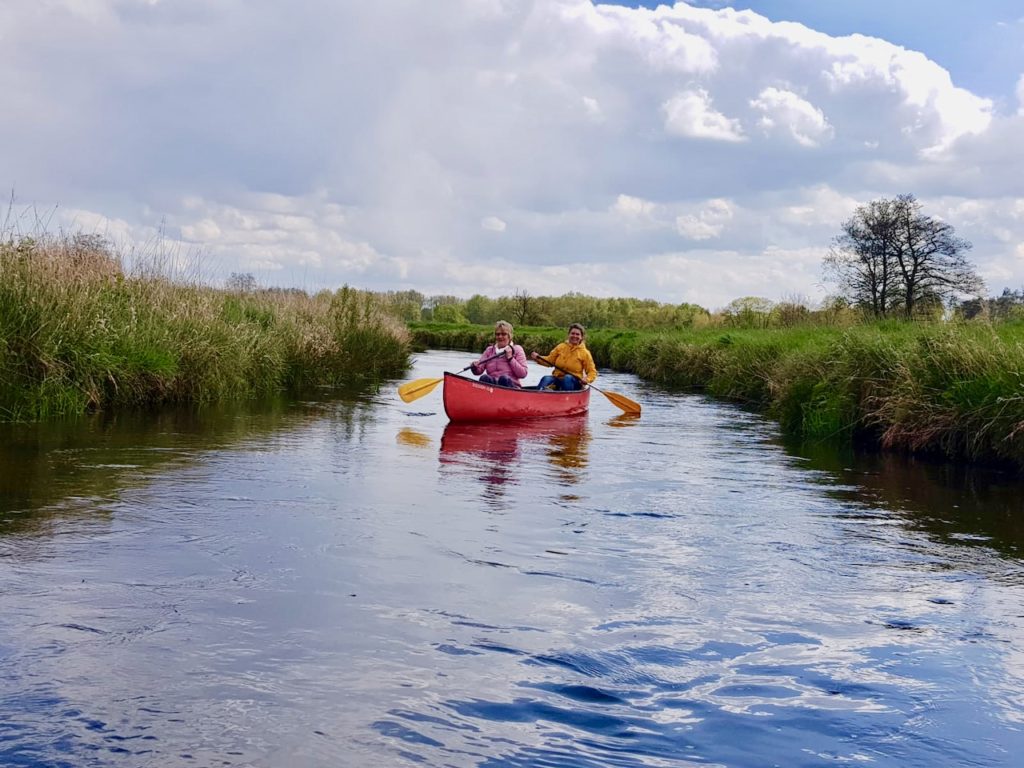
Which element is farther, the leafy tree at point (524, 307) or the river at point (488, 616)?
the leafy tree at point (524, 307)

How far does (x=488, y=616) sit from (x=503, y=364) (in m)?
9.86

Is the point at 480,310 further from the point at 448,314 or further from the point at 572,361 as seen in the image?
the point at 572,361

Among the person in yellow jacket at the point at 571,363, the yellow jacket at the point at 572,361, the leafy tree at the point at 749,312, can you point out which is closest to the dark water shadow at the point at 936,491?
the person in yellow jacket at the point at 571,363

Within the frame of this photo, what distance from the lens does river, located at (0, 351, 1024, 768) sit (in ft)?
11.0

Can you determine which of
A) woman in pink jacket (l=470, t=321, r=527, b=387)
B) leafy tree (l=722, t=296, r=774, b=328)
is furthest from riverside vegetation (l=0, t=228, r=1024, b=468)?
leafy tree (l=722, t=296, r=774, b=328)

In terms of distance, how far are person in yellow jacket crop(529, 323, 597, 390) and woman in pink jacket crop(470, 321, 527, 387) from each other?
1204 millimetres

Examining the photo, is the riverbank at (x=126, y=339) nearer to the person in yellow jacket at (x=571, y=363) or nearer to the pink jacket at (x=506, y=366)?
the pink jacket at (x=506, y=366)

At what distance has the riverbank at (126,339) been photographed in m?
10.2

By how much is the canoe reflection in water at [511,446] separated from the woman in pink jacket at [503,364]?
751mm

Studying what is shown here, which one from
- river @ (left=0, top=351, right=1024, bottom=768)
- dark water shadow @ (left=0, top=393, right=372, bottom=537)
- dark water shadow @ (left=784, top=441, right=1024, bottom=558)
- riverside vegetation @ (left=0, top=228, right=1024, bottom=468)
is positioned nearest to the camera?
river @ (left=0, top=351, right=1024, bottom=768)

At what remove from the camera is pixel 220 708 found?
3.42 metres

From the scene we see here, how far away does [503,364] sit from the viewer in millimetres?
14422

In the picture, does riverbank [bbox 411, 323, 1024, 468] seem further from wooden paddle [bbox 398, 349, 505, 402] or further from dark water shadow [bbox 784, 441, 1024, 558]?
wooden paddle [bbox 398, 349, 505, 402]

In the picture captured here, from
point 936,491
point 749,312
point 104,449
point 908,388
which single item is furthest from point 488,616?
point 749,312
